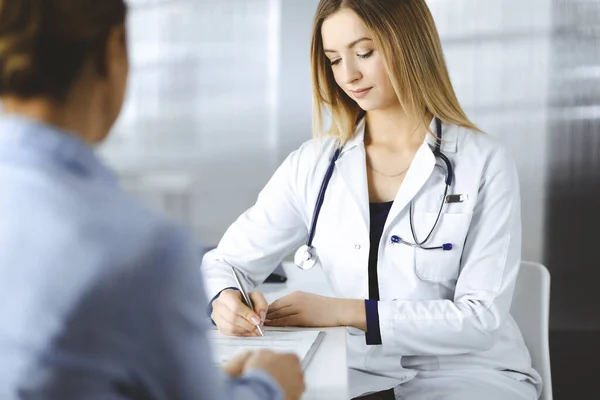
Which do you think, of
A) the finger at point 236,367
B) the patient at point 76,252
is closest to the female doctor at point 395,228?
the finger at point 236,367

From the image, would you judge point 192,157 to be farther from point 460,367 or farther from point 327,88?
point 460,367

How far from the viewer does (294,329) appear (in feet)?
4.54

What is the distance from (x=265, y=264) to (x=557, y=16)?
157 centimetres

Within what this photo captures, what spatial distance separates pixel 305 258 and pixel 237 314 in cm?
30

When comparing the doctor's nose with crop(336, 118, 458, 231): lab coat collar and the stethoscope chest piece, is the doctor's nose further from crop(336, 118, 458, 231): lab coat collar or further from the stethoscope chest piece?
the stethoscope chest piece

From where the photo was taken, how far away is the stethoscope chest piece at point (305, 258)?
1.61 meters

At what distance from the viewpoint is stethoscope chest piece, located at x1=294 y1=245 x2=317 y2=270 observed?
5.28 ft

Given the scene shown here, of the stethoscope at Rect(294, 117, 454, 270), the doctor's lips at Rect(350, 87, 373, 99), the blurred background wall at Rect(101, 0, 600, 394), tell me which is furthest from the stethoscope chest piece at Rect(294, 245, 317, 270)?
the blurred background wall at Rect(101, 0, 600, 394)

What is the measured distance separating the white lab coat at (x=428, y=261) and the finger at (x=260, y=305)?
113 millimetres

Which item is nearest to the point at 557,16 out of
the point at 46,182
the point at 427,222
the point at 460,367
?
the point at 427,222

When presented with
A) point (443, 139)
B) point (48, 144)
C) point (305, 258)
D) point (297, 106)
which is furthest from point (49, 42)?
point (297, 106)

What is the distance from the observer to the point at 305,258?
162 cm

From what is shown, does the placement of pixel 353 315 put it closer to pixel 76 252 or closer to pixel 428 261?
pixel 428 261

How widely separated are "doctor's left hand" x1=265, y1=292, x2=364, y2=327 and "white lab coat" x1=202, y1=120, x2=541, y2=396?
0.09 meters
